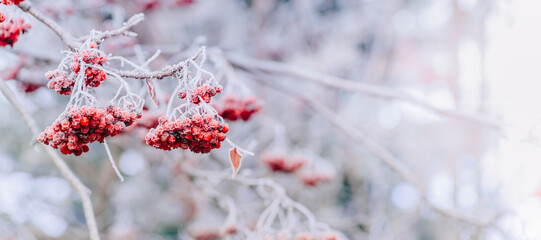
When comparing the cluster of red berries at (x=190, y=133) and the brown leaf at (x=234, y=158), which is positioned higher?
the cluster of red berries at (x=190, y=133)

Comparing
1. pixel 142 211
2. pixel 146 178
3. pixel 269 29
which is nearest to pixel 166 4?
pixel 269 29

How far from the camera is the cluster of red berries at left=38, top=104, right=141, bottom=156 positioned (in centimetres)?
105

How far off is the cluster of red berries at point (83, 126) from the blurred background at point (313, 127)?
123 cm

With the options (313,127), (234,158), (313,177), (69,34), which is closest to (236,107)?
(234,158)

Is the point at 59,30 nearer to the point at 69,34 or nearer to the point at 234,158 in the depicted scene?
the point at 69,34

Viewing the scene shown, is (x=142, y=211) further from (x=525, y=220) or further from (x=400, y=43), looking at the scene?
(x=525, y=220)

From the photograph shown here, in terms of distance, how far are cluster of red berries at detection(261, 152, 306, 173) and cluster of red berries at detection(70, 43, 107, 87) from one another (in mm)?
1709

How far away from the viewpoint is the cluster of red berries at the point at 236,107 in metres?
1.94

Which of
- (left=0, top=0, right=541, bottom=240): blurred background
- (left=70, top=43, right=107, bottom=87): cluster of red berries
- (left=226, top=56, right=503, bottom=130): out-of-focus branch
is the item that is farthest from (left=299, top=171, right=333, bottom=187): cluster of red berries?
(left=70, top=43, right=107, bottom=87): cluster of red berries

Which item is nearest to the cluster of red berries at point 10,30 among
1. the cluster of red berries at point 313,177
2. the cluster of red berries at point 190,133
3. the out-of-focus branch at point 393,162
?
the cluster of red berries at point 190,133

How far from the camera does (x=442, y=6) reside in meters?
4.65

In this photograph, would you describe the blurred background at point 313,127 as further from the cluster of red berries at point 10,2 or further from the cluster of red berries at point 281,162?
the cluster of red berries at point 10,2

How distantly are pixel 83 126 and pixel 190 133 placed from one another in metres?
0.24

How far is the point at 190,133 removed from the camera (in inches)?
44.1
